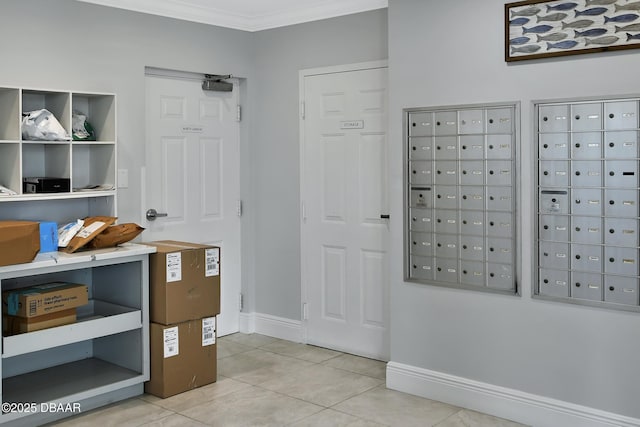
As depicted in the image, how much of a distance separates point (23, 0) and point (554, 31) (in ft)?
9.63

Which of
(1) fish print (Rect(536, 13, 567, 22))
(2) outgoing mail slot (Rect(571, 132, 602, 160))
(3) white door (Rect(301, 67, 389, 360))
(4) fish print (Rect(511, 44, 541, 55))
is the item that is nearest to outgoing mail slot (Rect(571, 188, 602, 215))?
(2) outgoing mail slot (Rect(571, 132, 602, 160))

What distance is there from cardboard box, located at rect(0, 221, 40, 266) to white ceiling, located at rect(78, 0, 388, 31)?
1692 millimetres

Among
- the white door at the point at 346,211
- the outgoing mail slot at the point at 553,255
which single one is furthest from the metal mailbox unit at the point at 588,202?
the white door at the point at 346,211

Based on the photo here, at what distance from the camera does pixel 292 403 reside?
3707mm

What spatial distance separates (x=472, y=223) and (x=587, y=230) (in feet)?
2.02

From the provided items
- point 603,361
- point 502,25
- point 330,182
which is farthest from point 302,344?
point 502,25

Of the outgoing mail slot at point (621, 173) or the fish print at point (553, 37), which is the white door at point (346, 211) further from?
the outgoing mail slot at point (621, 173)

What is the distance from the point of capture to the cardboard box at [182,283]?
3752 mm

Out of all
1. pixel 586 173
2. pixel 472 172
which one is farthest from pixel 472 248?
pixel 586 173

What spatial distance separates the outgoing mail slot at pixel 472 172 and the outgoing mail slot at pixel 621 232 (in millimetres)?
689

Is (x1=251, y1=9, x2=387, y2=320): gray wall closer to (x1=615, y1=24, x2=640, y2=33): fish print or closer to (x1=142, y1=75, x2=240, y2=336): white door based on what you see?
(x1=142, y1=75, x2=240, y2=336): white door

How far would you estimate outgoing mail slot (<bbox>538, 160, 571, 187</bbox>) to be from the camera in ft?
10.4

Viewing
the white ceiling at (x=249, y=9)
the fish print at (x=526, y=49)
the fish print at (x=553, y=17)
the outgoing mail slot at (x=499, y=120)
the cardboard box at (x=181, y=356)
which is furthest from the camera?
the white ceiling at (x=249, y=9)

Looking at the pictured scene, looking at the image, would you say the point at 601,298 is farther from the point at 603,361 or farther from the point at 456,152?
the point at 456,152
